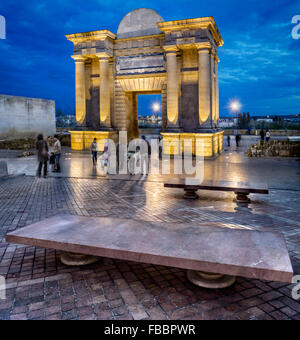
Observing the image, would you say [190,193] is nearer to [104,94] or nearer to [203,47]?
[203,47]

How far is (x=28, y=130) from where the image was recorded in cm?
3312

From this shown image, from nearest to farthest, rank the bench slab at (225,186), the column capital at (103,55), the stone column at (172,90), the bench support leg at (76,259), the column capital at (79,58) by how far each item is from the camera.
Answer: the bench support leg at (76,259) < the bench slab at (225,186) < the stone column at (172,90) < the column capital at (103,55) < the column capital at (79,58)

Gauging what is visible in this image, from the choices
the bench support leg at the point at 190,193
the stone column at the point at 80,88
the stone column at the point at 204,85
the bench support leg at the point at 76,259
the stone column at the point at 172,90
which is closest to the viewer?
the bench support leg at the point at 76,259

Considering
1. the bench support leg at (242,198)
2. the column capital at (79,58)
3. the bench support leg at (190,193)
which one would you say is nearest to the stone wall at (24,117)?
the column capital at (79,58)

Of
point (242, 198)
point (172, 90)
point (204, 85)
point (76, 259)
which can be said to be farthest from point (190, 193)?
point (172, 90)

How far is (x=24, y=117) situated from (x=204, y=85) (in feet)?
71.3

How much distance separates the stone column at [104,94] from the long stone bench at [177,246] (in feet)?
61.3

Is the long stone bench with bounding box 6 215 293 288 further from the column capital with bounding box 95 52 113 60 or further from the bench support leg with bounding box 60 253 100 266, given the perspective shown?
the column capital with bounding box 95 52 113 60

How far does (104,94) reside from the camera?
73.8 feet

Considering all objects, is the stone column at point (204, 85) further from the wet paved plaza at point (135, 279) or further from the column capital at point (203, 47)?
the wet paved plaza at point (135, 279)

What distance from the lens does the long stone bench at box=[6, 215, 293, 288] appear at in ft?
10.8

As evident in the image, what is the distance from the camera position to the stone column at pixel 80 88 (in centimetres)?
2294
